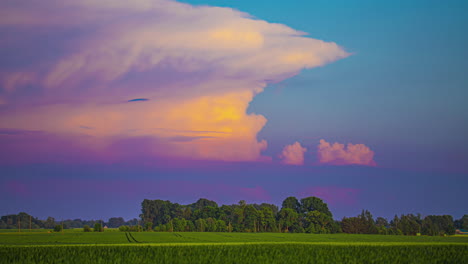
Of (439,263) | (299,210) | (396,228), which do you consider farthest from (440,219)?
(439,263)

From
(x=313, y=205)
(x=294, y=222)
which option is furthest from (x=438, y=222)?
(x=294, y=222)

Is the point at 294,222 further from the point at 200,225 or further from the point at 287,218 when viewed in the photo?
the point at 200,225

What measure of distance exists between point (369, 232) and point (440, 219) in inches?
1881

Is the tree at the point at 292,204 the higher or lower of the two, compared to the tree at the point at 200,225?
higher

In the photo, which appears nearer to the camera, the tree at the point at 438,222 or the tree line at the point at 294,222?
the tree line at the point at 294,222

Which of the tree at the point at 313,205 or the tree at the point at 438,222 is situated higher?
the tree at the point at 313,205

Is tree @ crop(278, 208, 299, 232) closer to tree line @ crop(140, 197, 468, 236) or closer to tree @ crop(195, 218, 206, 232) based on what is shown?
tree line @ crop(140, 197, 468, 236)

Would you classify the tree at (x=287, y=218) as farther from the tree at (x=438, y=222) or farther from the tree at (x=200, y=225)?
the tree at (x=438, y=222)

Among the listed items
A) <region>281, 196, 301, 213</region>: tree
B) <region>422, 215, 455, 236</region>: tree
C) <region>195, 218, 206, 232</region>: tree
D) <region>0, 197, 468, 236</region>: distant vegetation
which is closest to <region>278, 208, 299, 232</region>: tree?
<region>0, 197, 468, 236</region>: distant vegetation

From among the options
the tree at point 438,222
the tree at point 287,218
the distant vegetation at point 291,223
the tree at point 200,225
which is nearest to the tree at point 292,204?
the distant vegetation at point 291,223

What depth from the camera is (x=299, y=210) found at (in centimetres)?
16462

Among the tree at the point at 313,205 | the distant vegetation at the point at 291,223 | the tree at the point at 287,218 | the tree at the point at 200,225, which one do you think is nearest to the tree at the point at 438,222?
the distant vegetation at the point at 291,223

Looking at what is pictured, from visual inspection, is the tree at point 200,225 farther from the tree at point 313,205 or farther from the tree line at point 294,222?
the tree at point 313,205

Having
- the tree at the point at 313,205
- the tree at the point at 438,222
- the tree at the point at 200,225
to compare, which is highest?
the tree at the point at 313,205
